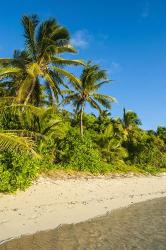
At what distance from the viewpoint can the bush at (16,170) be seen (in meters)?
14.0

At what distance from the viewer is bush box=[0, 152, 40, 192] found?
550 inches

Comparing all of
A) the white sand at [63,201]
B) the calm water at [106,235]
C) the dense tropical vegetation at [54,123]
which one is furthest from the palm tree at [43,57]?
the calm water at [106,235]

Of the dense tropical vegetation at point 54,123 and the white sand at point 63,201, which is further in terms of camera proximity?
the dense tropical vegetation at point 54,123

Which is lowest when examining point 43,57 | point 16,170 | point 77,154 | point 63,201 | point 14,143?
point 63,201

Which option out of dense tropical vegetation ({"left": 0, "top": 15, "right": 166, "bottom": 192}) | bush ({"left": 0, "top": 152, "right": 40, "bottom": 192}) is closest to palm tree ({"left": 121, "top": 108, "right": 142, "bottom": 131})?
dense tropical vegetation ({"left": 0, "top": 15, "right": 166, "bottom": 192})

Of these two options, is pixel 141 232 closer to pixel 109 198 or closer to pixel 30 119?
pixel 109 198

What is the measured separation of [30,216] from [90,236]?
2512mm

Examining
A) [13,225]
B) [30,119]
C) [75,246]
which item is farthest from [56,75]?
[75,246]

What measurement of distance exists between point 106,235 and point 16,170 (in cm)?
570

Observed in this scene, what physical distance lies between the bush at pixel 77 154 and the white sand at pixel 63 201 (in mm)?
1796

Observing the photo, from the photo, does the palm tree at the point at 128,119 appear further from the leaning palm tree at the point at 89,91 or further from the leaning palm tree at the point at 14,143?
the leaning palm tree at the point at 14,143

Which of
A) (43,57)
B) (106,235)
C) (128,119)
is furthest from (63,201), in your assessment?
(128,119)

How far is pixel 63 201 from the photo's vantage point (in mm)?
14672

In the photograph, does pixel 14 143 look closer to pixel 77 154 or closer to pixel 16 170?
pixel 16 170
